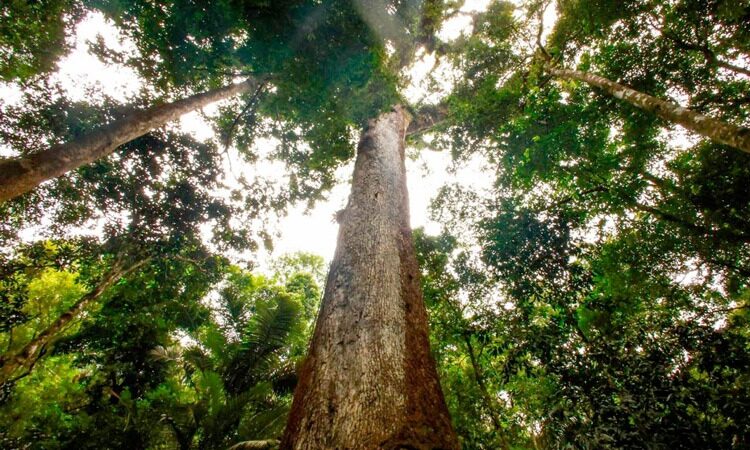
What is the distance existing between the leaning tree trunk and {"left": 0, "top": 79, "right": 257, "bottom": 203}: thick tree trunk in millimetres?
2823

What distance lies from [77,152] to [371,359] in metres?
3.82

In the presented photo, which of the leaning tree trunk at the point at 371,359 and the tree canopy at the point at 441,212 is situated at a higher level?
the tree canopy at the point at 441,212

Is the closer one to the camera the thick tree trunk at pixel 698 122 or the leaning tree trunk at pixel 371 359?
the leaning tree trunk at pixel 371 359

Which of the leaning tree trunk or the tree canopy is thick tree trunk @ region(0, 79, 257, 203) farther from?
the leaning tree trunk

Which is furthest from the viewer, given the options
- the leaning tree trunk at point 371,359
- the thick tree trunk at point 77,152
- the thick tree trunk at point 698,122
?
the thick tree trunk at point 77,152

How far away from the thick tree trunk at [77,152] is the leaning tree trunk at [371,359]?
9.26 feet

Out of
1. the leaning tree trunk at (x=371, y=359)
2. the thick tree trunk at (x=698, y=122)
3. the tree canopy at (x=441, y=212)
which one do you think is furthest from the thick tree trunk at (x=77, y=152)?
the thick tree trunk at (x=698, y=122)

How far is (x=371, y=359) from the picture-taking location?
179 centimetres

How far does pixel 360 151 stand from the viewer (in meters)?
5.11

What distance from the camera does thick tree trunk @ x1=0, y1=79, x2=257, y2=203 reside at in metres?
2.74

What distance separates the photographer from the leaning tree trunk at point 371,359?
55.9 inches

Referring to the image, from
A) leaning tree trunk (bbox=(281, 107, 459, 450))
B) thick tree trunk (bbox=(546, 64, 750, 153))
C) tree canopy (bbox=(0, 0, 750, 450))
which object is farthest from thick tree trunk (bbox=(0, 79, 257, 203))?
thick tree trunk (bbox=(546, 64, 750, 153))

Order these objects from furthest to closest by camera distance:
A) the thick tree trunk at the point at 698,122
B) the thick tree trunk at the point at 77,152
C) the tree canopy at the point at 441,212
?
the tree canopy at the point at 441,212, the thick tree trunk at the point at 77,152, the thick tree trunk at the point at 698,122

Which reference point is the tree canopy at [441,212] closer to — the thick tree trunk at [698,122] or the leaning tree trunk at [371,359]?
the thick tree trunk at [698,122]
